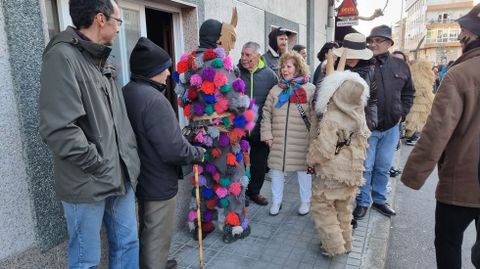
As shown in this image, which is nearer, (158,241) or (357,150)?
(158,241)

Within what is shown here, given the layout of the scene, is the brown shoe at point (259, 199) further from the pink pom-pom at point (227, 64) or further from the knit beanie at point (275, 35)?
the knit beanie at point (275, 35)

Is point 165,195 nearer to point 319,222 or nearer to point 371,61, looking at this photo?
point 319,222

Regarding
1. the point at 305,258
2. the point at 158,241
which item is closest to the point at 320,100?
the point at 305,258

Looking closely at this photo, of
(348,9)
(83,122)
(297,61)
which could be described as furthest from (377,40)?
(348,9)

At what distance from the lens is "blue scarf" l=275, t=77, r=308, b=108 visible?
3.79 meters

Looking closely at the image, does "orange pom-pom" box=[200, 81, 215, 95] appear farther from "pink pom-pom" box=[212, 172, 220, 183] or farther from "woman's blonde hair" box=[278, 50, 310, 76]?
"woman's blonde hair" box=[278, 50, 310, 76]

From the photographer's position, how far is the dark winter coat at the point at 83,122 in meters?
1.71

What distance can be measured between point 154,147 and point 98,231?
Result: 2.12ft

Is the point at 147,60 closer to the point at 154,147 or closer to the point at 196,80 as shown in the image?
the point at 154,147

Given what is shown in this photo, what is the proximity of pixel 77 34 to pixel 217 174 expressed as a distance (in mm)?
1859

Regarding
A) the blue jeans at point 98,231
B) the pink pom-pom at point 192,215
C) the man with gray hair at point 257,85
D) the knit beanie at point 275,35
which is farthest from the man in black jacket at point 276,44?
the blue jeans at point 98,231

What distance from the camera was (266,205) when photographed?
449 centimetres

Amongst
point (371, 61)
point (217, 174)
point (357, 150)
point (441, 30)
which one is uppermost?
point (441, 30)

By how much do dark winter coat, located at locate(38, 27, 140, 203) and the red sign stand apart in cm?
835
